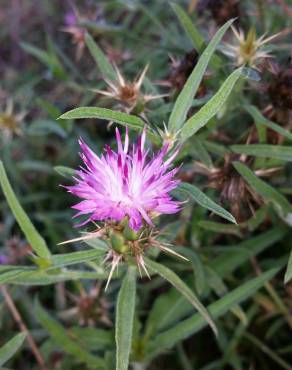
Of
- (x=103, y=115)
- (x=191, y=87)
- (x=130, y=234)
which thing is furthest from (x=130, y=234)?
(x=191, y=87)

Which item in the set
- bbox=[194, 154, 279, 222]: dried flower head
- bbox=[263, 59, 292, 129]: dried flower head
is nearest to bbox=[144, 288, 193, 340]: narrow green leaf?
bbox=[194, 154, 279, 222]: dried flower head

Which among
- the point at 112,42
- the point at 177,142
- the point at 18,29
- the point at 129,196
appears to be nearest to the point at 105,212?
the point at 129,196

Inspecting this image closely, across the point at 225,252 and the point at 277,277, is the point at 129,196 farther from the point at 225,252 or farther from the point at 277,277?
the point at 277,277

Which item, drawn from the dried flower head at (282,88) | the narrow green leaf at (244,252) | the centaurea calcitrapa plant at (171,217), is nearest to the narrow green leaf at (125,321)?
the centaurea calcitrapa plant at (171,217)

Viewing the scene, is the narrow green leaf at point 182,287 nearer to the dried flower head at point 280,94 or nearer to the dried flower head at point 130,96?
the dried flower head at point 130,96

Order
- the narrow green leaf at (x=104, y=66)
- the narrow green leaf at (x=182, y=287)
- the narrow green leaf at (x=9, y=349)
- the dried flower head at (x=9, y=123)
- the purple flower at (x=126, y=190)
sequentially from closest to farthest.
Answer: the purple flower at (x=126, y=190), the narrow green leaf at (x=182, y=287), the narrow green leaf at (x=9, y=349), the narrow green leaf at (x=104, y=66), the dried flower head at (x=9, y=123)

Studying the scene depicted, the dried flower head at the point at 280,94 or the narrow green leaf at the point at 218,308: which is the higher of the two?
the dried flower head at the point at 280,94
